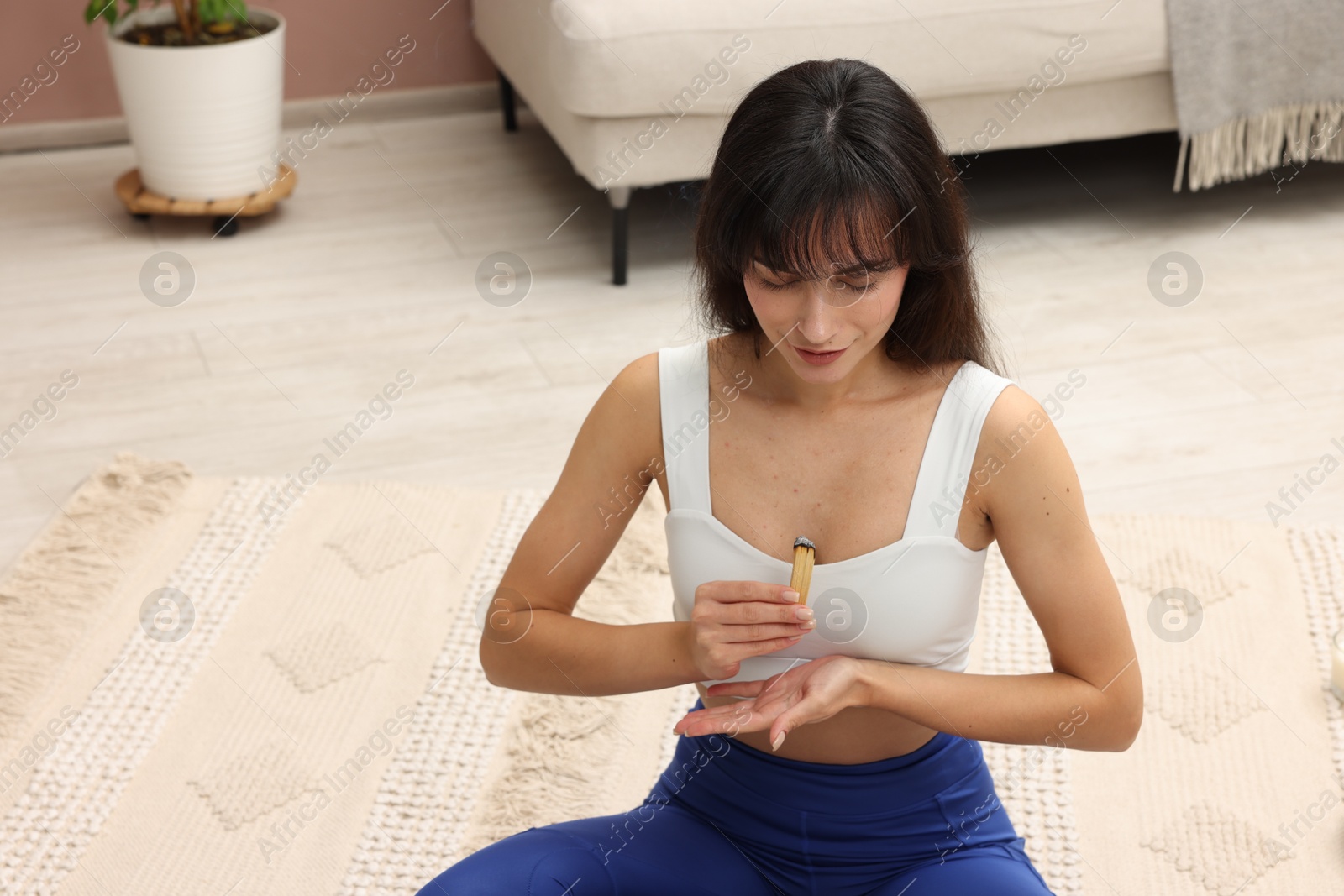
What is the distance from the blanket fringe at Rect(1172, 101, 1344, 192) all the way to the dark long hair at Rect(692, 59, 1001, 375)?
6.34 feet

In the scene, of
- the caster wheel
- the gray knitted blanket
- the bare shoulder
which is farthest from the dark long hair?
the caster wheel

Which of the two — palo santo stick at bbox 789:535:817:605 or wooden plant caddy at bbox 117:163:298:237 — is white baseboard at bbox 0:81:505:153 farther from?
palo santo stick at bbox 789:535:817:605

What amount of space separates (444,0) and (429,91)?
248mm

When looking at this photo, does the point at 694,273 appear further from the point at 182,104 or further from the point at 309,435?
the point at 182,104

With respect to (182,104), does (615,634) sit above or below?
above

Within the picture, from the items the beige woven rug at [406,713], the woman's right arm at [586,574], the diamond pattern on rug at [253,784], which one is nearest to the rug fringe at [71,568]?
the beige woven rug at [406,713]

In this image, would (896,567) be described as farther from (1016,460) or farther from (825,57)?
(825,57)

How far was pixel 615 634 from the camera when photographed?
3.15ft

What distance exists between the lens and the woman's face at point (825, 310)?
0.83 meters

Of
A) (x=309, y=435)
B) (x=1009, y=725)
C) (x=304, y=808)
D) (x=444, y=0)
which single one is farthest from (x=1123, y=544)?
(x=444, y=0)

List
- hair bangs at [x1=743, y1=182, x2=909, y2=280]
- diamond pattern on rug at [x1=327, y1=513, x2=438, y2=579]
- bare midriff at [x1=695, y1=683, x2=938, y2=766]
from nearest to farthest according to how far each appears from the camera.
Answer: hair bangs at [x1=743, y1=182, x2=909, y2=280] → bare midriff at [x1=695, y1=683, x2=938, y2=766] → diamond pattern on rug at [x1=327, y1=513, x2=438, y2=579]

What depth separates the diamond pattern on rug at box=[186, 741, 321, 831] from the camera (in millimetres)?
1333

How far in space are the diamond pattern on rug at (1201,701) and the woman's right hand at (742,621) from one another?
775 mm

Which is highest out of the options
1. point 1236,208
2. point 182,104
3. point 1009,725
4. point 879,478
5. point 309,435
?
point 879,478
